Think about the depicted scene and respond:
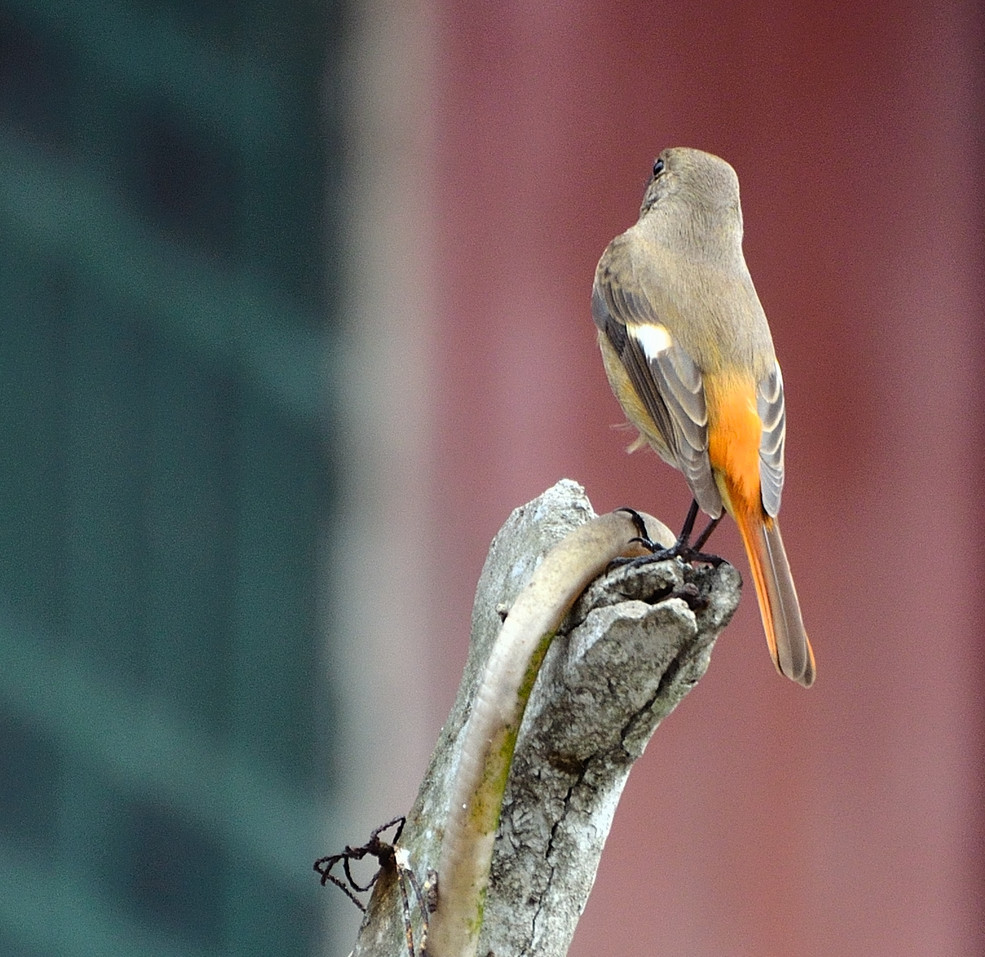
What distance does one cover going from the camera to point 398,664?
5.47 metres

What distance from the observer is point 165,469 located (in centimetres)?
562

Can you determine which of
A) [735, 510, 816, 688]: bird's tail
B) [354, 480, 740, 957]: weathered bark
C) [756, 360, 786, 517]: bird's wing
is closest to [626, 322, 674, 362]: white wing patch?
[756, 360, 786, 517]: bird's wing

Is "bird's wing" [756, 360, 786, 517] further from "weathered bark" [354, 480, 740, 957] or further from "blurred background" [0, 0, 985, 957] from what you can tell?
"blurred background" [0, 0, 985, 957]

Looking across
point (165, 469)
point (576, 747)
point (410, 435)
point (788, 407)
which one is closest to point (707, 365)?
point (576, 747)

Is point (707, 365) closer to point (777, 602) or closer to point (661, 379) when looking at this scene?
point (661, 379)

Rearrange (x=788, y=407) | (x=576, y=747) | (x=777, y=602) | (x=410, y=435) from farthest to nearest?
(x=410, y=435) → (x=788, y=407) → (x=777, y=602) → (x=576, y=747)

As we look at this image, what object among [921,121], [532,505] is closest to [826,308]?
[921,121]

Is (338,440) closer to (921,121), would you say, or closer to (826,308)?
(826,308)

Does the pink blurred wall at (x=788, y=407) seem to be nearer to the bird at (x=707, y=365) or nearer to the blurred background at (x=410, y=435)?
the blurred background at (x=410, y=435)

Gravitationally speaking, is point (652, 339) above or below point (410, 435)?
below

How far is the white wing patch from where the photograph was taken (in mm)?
2990

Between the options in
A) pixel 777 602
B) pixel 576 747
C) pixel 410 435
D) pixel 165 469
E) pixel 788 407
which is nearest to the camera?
pixel 576 747

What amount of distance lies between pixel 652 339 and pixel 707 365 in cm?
13

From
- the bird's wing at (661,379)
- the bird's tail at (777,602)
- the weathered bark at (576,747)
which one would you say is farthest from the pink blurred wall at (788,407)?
the weathered bark at (576,747)
